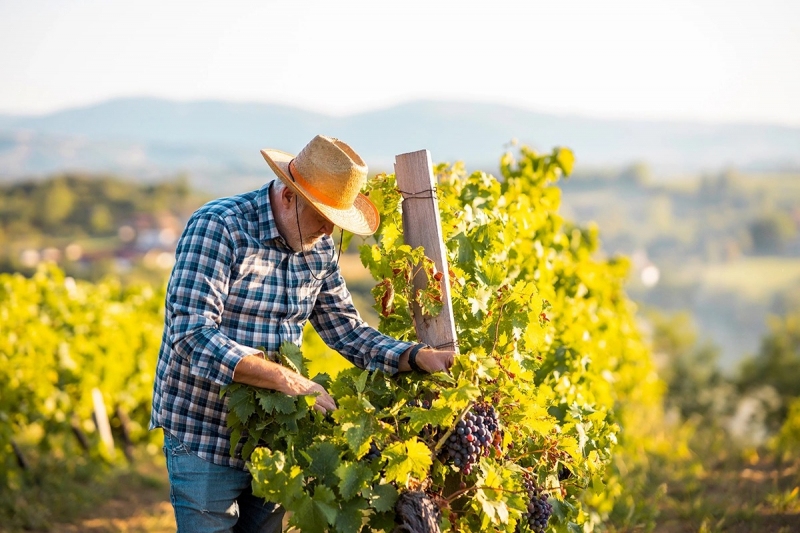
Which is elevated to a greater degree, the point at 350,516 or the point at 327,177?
the point at 327,177

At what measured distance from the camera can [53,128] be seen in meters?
164

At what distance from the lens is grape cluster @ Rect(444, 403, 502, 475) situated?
2332 millimetres

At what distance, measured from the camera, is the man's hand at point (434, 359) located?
253 cm

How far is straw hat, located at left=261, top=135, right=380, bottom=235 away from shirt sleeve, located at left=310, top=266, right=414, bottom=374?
0.36 metres

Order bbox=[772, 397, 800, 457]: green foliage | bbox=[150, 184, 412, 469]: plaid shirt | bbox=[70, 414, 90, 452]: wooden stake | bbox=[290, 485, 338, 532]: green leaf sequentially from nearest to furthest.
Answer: bbox=[290, 485, 338, 532]: green leaf → bbox=[150, 184, 412, 469]: plaid shirt → bbox=[772, 397, 800, 457]: green foliage → bbox=[70, 414, 90, 452]: wooden stake

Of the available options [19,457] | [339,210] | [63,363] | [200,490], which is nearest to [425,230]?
[339,210]

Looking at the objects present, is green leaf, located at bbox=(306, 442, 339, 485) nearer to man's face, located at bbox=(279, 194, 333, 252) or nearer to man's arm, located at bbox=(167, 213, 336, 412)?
man's arm, located at bbox=(167, 213, 336, 412)

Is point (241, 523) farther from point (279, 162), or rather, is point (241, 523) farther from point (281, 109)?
point (281, 109)

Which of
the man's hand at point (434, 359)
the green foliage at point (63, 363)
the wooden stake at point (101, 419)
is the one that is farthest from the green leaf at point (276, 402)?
the wooden stake at point (101, 419)

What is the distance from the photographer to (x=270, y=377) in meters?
2.40

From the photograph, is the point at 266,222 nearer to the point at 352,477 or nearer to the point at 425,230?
the point at 425,230

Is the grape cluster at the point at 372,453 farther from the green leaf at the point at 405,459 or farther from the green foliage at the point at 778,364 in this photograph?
the green foliage at the point at 778,364

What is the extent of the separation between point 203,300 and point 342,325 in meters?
0.67

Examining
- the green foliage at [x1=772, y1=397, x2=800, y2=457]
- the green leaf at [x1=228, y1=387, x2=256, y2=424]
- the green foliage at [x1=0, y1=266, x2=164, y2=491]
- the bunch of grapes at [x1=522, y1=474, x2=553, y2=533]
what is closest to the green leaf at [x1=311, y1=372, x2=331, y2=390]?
the green leaf at [x1=228, y1=387, x2=256, y2=424]
